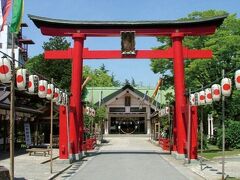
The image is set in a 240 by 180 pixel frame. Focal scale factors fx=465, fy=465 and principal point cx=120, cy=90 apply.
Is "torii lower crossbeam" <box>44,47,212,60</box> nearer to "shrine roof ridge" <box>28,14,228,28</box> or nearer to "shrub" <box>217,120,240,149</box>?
"shrine roof ridge" <box>28,14,228,28</box>

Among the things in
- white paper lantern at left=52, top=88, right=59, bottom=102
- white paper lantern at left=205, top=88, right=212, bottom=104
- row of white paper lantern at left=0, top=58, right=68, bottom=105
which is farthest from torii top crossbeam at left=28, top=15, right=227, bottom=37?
white paper lantern at left=205, top=88, right=212, bottom=104

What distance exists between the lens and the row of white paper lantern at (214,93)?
1699cm

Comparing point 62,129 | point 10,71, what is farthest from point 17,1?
point 62,129

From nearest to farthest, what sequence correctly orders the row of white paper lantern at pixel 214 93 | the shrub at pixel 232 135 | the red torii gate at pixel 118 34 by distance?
the row of white paper lantern at pixel 214 93, the red torii gate at pixel 118 34, the shrub at pixel 232 135

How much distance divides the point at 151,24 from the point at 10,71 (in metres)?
15.7

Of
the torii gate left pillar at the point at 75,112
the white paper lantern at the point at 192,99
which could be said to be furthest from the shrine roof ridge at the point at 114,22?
the white paper lantern at the point at 192,99

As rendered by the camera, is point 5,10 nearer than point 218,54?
Yes

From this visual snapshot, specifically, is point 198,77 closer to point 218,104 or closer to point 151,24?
point 218,104

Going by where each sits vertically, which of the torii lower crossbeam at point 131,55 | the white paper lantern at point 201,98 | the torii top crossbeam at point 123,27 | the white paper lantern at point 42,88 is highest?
the torii top crossbeam at point 123,27

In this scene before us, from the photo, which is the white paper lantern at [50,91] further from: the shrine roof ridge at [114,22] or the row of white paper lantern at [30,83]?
the shrine roof ridge at [114,22]

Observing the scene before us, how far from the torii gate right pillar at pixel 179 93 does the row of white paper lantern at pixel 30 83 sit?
22.4ft

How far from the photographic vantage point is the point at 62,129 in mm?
25125

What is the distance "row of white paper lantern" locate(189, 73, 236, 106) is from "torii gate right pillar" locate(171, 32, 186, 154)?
3097 millimetres

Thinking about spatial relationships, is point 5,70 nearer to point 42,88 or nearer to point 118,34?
point 42,88
